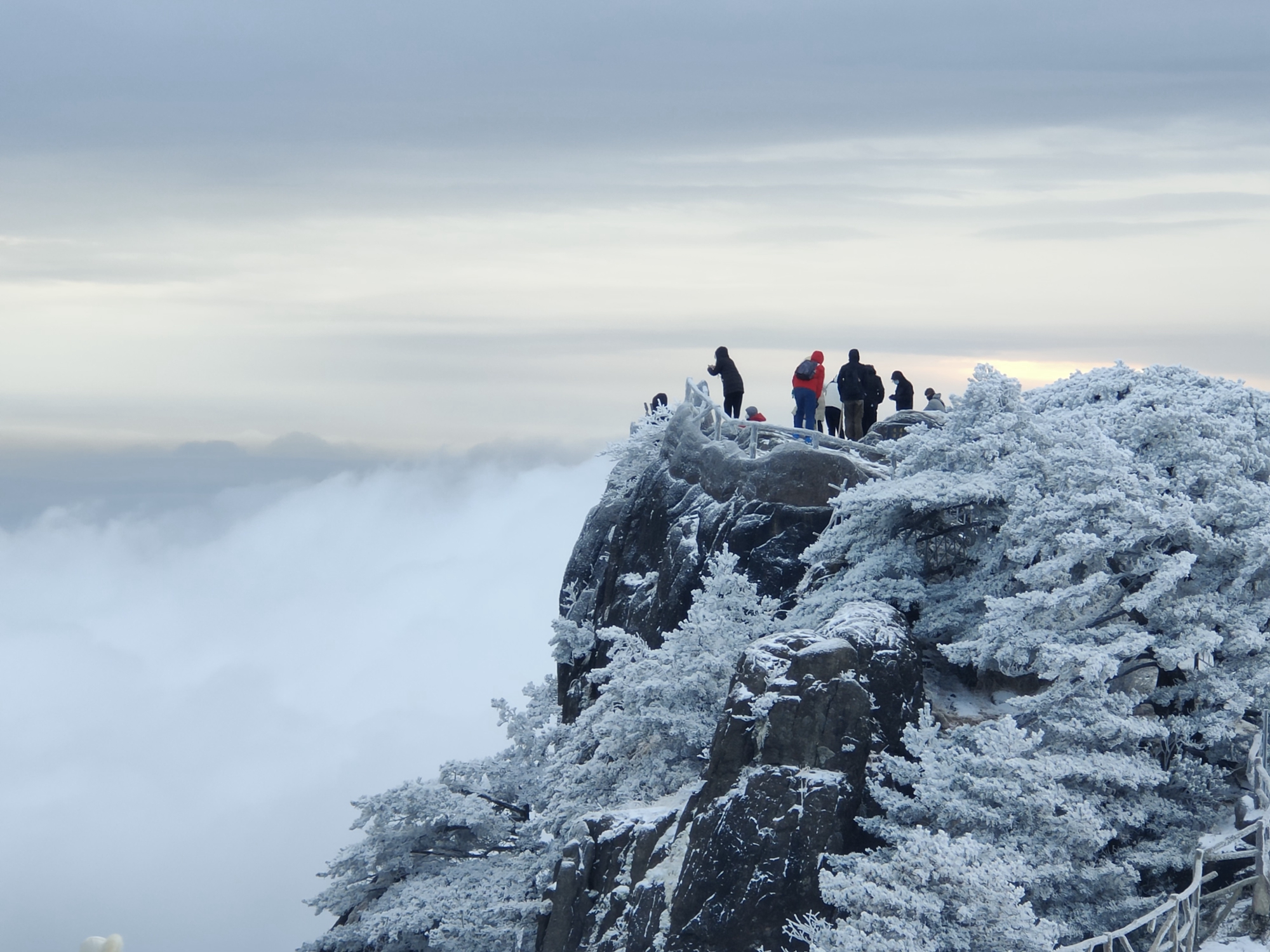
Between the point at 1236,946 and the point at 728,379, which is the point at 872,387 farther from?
the point at 1236,946

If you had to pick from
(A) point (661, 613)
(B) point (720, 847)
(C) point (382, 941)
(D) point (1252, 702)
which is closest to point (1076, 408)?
(D) point (1252, 702)

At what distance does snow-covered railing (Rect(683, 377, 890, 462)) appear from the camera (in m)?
32.2

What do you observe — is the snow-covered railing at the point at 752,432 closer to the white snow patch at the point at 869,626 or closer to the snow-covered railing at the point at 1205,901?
the white snow patch at the point at 869,626

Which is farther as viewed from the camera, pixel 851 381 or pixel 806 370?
pixel 851 381

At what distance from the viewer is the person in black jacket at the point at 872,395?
38156 mm

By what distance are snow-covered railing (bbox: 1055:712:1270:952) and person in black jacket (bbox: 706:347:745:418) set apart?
700 inches

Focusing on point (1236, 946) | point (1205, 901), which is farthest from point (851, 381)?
point (1236, 946)

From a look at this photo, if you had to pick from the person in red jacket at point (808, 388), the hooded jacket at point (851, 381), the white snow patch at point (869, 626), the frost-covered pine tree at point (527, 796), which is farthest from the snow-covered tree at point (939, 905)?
the hooded jacket at point (851, 381)

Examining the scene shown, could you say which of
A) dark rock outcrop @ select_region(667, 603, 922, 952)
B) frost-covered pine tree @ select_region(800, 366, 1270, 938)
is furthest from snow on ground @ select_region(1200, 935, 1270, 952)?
dark rock outcrop @ select_region(667, 603, 922, 952)

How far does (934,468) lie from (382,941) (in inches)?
569

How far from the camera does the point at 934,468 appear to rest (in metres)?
27.2

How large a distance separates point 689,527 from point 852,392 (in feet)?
23.6

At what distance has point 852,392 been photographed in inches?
Answer: 1471

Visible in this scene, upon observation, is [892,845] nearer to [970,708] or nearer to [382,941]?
[970,708]
